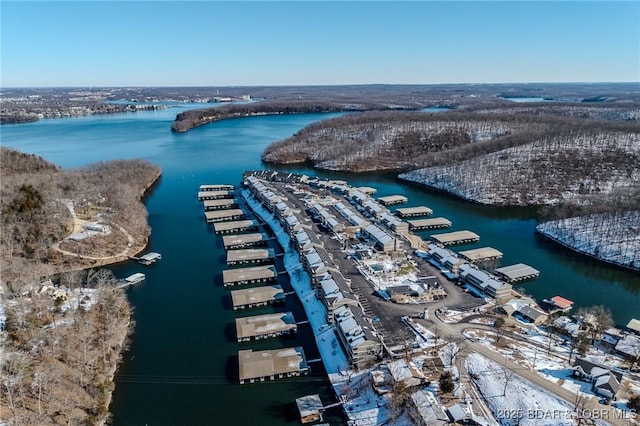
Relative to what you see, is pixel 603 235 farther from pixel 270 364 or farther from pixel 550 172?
pixel 270 364

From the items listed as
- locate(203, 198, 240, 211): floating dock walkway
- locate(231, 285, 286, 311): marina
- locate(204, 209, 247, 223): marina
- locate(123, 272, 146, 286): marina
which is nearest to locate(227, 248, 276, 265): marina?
locate(231, 285, 286, 311): marina

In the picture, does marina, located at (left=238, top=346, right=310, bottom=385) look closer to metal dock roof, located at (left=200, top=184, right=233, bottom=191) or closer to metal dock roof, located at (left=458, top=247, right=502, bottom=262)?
metal dock roof, located at (left=458, top=247, right=502, bottom=262)

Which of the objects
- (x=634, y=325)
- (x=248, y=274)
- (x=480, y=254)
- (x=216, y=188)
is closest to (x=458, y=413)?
(x=634, y=325)

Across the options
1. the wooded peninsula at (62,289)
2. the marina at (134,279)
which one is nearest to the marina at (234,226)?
the wooded peninsula at (62,289)

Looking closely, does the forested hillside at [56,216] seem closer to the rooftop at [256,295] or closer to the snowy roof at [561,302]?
the rooftop at [256,295]

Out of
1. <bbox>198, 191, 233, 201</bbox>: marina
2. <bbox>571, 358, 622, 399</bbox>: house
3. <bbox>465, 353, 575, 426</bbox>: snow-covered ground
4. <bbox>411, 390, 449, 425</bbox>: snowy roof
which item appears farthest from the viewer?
<bbox>198, 191, 233, 201</bbox>: marina

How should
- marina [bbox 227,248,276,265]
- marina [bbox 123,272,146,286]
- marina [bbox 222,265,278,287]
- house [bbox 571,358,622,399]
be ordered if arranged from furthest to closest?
marina [bbox 227,248,276,265] < marina [bbox 123,272,146,286] < marina [bbox 222,265,278,287] < house [bbox 571,358,622,399]
